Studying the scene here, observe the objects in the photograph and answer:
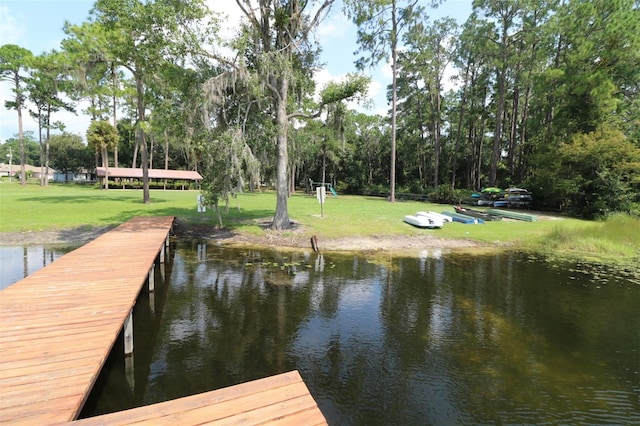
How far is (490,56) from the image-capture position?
1237 inches

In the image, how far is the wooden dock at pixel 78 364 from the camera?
2553mm


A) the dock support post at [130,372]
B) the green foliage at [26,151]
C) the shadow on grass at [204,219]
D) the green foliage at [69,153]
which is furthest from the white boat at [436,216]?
the green foliage at [26,151]

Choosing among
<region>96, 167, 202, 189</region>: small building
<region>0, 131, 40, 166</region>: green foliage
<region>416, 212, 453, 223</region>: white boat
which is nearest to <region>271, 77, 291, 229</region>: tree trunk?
<region>416, 212, 453, 223</region>: white boat

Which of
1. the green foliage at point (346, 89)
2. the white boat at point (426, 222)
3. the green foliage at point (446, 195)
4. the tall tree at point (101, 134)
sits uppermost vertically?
the tall tree at point (101, 134)

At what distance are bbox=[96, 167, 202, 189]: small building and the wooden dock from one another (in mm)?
39986

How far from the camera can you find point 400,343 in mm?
5660

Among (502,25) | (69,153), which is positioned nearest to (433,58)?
(502,25)

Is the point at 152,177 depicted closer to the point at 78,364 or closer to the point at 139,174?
the point at 139,174

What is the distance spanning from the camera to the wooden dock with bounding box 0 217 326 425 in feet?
8.38

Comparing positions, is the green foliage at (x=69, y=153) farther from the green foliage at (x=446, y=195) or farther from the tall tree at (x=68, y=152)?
the green foliage at (x=446, y=195)

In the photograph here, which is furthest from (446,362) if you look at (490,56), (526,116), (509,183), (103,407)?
(526,116)

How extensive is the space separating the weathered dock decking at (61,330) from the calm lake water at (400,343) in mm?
861

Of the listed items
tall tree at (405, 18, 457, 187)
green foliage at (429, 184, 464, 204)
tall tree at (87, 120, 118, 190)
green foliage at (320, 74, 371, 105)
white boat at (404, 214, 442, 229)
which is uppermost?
tall tree at (405, 18, 457, 187)

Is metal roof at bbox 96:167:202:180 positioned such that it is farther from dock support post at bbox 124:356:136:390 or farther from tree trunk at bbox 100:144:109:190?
dock support post at bbox 124:356:136:390
